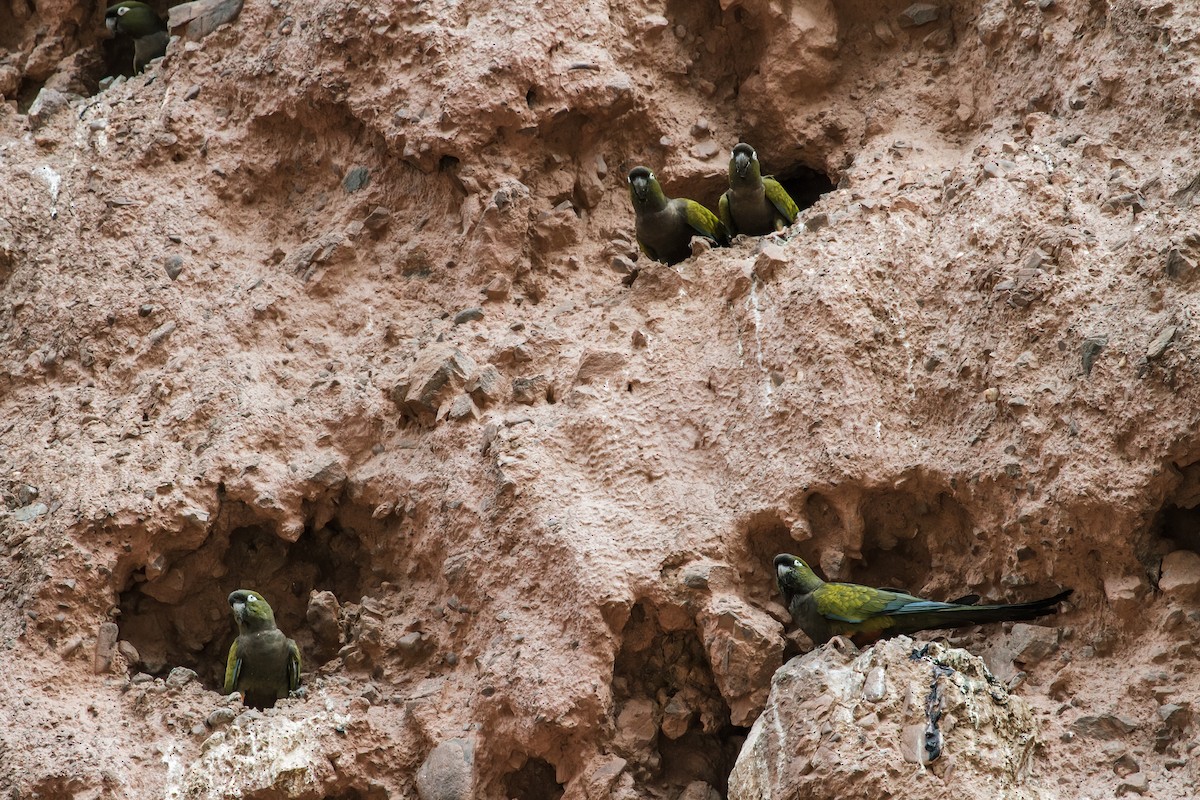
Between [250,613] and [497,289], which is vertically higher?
[497,289]

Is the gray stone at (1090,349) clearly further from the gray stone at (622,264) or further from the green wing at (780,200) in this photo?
the gray stone at (622,264)

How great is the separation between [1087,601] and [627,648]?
5.40 feet

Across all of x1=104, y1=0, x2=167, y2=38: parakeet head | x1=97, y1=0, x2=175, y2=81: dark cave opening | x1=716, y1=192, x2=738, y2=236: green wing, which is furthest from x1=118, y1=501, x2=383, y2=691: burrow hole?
x1=97, y1=0, x2=175, y2=81: dark cave opening

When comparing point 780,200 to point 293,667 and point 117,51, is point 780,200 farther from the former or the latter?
point 117,51

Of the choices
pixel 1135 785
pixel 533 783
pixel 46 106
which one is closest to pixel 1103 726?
pixel 1135 785

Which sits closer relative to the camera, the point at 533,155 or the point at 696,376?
the point at 696,376

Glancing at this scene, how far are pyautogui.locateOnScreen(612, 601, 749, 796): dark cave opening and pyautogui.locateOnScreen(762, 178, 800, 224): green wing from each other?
7.27 ft

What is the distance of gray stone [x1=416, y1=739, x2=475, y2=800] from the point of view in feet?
15.9

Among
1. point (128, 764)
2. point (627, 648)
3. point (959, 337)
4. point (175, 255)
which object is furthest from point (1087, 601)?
point (175, 255)

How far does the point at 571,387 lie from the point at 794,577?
1.37 metres

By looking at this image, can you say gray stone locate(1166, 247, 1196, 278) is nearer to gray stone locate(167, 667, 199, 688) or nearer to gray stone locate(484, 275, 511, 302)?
gray stone locate(484, 275, 511, 302)

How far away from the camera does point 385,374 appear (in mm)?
5965

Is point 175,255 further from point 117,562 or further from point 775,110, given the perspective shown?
point 775,110

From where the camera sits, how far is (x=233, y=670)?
17.5ft
